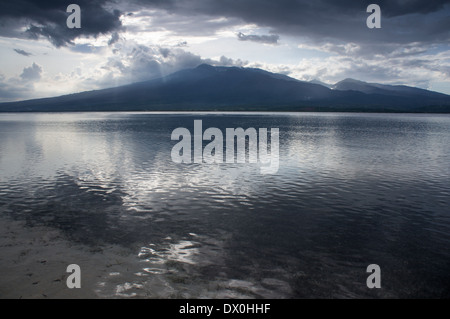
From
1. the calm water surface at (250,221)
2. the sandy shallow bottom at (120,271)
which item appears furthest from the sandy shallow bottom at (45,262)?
the calm water surface at (250,221)

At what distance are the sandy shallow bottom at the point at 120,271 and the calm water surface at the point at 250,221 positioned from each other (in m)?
0.07

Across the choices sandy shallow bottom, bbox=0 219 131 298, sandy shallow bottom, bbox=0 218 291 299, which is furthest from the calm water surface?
sandy shallow bottom, bbox=0 219 131 298

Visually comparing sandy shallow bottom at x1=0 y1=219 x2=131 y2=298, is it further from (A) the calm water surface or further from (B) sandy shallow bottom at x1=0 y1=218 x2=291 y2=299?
(A) the calm water surface

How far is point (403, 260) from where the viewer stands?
569 inches

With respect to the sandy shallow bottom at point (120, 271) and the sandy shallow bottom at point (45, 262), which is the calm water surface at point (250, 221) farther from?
the sandy shallow bottom at point (45, 262)

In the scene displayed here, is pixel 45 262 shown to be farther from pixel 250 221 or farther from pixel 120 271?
pixel 250 221

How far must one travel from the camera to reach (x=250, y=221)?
62.8 feet

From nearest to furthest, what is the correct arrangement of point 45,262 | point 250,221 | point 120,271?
1. point 120,271
2. point 45,262
3. point 250,221

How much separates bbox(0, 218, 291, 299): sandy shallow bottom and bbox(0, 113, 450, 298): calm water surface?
2.9 inches

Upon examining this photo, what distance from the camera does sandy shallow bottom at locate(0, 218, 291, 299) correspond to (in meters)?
11.7

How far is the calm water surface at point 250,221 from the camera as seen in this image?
12516mm

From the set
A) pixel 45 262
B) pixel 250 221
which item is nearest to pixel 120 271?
pixel 45 262

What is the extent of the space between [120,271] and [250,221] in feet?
27.8
